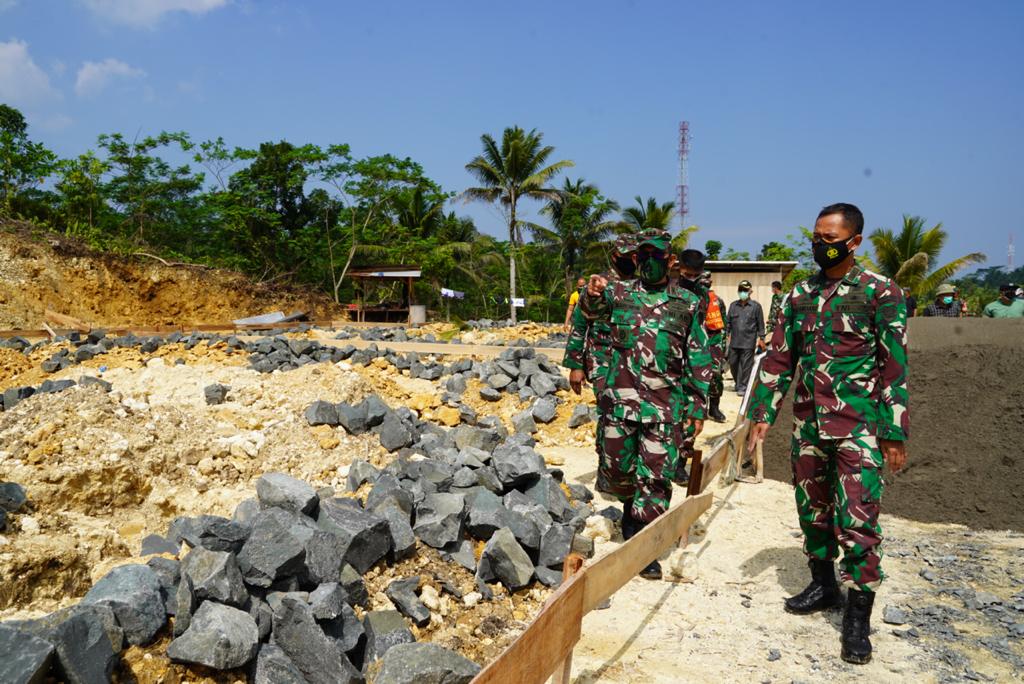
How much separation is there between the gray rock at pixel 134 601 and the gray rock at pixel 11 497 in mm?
1966

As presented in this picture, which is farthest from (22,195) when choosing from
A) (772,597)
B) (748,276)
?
(772,597)

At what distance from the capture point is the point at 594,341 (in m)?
4.82

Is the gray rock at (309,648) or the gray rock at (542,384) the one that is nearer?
the gray rock at (309,648)

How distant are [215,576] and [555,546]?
6.08 ft

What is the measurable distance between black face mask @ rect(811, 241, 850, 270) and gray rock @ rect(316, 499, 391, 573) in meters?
2.53

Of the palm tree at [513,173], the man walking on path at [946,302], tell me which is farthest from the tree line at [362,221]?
the man walking on path at [946,302]

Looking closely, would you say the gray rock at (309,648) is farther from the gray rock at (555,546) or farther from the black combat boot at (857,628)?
the black combat boot at (857,628)

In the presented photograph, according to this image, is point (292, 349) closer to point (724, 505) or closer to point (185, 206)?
point (724, 505)

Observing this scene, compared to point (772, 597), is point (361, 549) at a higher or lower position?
higher

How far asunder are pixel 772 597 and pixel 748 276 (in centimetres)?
1397

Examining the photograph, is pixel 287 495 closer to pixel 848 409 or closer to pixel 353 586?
pixel 353 586

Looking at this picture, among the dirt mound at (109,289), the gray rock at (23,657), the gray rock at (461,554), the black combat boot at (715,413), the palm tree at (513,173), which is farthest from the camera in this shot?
the palm tree at (513,173)

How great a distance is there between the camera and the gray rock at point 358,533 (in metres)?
3.12

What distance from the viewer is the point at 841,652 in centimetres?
277
